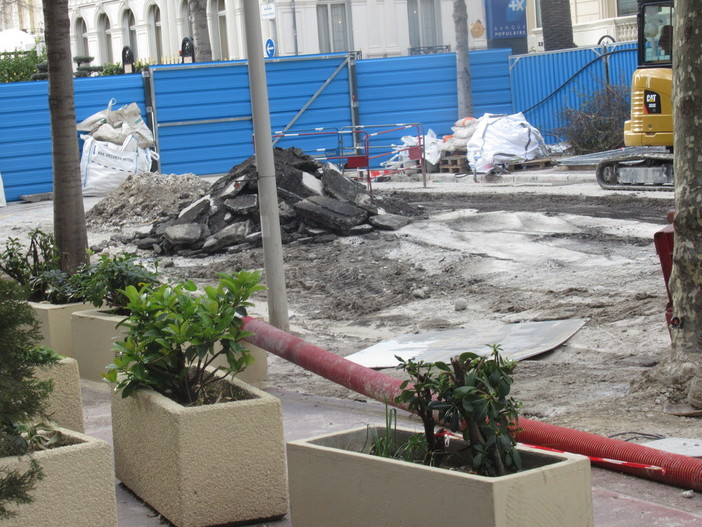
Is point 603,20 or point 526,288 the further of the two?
point 603,20

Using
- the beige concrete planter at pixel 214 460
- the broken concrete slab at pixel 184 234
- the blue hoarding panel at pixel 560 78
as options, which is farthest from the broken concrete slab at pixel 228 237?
the blue hoarding panel at pixel 560 78

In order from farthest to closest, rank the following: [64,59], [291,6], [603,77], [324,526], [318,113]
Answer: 1. [291,6]
2. [318,113]
3. [603,77]
4. [64,59]
5. [324,526]

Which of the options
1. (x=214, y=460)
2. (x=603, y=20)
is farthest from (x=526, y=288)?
(x=603, y=20)

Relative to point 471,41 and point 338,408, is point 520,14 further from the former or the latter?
point 338,408

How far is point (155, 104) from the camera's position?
27.0m

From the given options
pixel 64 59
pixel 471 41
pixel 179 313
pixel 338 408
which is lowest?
pixel 338 408

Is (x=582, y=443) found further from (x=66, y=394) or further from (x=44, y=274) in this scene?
(x=44, y=274)

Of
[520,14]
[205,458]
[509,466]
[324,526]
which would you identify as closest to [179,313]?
[205,458]

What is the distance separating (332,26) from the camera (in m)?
43.5

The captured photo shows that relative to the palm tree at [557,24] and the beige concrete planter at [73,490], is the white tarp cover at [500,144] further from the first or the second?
the beige concrete planter at [73,490]

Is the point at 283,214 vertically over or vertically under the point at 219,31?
under

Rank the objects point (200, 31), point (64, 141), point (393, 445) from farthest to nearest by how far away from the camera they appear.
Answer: point (200, 31)
point (64, 141)
point (393, 445)

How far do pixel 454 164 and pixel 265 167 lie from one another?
16410 mm

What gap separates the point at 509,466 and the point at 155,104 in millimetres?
24521
